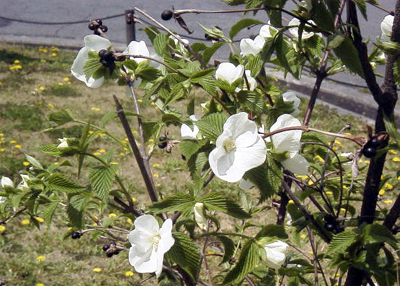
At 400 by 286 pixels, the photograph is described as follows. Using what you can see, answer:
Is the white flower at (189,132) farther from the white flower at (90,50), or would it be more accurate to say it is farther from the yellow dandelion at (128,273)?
the yellow dandelion at (128,273)

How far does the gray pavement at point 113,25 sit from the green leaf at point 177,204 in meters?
5.07

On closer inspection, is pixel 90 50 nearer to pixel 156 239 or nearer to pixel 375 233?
pixel 156 239

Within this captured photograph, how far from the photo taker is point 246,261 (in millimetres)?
990

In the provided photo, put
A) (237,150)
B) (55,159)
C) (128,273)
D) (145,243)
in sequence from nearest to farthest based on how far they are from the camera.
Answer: (237,150) < (145,243) < (128,273) < (55,159)

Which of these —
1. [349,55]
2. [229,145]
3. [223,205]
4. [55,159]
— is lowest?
[55,159]

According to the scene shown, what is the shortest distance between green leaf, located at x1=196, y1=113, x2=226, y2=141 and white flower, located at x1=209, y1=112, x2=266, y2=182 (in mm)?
31

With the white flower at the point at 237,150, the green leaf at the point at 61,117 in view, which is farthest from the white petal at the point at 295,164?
the green leaf at the point at 61,117

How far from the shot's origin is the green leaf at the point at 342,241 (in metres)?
1.02

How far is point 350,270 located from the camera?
121cm

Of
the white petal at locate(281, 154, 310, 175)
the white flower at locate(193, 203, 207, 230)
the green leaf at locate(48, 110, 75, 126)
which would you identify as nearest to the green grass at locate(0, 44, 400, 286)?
the green leaf at locate(48, 110, 75, 126)

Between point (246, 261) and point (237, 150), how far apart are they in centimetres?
Result: 23

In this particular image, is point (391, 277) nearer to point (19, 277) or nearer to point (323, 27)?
point (323, 27)

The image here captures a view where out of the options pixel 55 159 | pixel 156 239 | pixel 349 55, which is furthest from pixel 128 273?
pixel 349 55

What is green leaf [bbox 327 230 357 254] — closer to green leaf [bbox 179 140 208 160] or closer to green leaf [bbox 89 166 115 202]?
green leaf [bbox 179 140 208 160]
